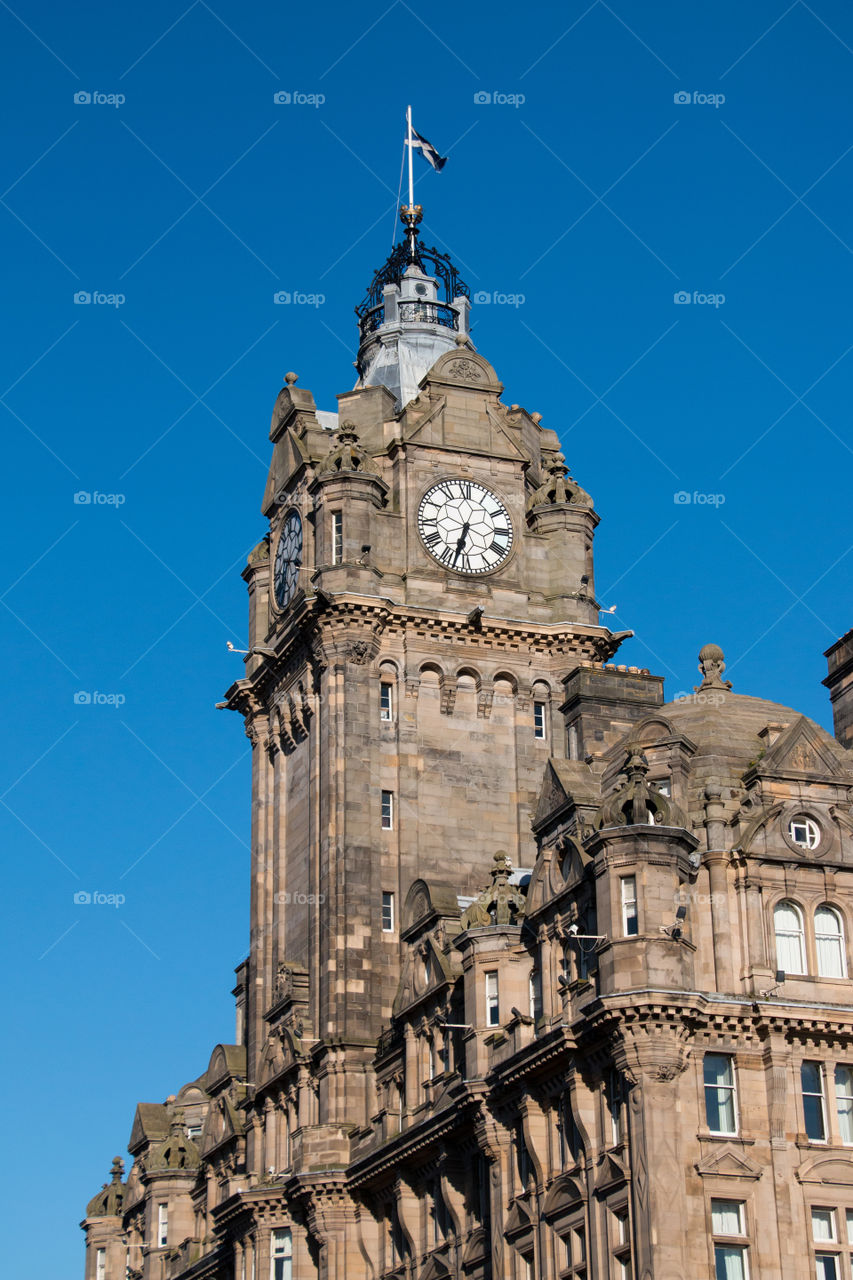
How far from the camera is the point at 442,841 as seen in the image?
3605 inches

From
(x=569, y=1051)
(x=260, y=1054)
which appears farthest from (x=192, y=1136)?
(x=569, y=1051)

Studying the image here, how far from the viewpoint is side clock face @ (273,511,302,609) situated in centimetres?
9788

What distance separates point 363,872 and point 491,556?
1661 cm

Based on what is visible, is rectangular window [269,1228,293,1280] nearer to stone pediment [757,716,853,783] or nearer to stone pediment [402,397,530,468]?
stone pediment [757,716,853,783]

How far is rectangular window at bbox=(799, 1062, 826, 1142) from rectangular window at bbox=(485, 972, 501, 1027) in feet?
38.7

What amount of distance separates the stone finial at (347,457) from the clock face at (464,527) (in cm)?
311

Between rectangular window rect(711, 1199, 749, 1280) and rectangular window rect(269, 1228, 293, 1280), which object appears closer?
rectangular window rect(711, 1199, 749, 1280)

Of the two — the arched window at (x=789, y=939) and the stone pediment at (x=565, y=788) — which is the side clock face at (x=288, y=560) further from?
the arched window at (x=789, y=939)

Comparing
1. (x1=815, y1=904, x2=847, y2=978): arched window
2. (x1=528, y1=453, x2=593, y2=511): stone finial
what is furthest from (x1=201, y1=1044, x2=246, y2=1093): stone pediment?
(x1=815, y1=904, x2=847, y2=978): arched window

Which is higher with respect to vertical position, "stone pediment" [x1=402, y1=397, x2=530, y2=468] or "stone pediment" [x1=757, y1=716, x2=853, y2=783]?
"stone pediment" [x1=402, y1=397, x2=530, y2=468]

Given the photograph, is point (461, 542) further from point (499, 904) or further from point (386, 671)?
point (499, 904)

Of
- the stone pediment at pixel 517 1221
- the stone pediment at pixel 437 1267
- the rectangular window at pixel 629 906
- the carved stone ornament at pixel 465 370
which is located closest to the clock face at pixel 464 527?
the carved stone ornament at pixel 465 370

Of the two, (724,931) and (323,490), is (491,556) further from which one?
(724,931)

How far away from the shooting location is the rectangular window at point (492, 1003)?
73812mm
